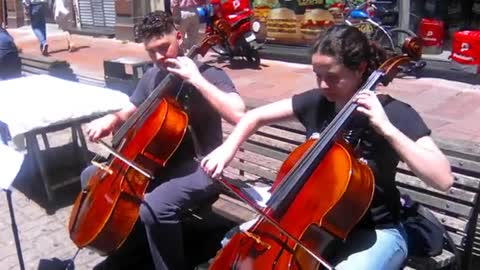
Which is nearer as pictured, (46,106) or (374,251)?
(374,251)

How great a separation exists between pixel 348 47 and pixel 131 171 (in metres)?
1.18

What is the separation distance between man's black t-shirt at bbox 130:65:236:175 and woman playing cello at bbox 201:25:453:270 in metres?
0.66

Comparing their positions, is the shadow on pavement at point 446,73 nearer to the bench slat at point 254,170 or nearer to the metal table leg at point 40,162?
the bench slat at point 254,170

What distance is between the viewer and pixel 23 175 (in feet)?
16.0

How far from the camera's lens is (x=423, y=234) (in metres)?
2.44

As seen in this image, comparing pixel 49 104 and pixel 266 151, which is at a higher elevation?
pixel 49 104

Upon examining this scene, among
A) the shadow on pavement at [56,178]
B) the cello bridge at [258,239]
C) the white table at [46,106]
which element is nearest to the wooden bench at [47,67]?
the shadow on pavement at [56,178]

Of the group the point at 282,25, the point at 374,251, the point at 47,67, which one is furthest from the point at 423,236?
the point at 282,25

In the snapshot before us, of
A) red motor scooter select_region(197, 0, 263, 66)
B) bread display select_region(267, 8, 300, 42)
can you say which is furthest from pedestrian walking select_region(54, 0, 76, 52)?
bread display select_region(267, 8, 300, 42)

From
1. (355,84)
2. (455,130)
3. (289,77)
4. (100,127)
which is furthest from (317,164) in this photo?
(289,77)

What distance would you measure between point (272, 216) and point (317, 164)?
9.4 inches

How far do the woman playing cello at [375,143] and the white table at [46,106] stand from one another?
5.33 feet

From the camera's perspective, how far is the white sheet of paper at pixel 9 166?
251cm

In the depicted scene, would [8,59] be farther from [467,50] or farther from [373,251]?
[467,50]
